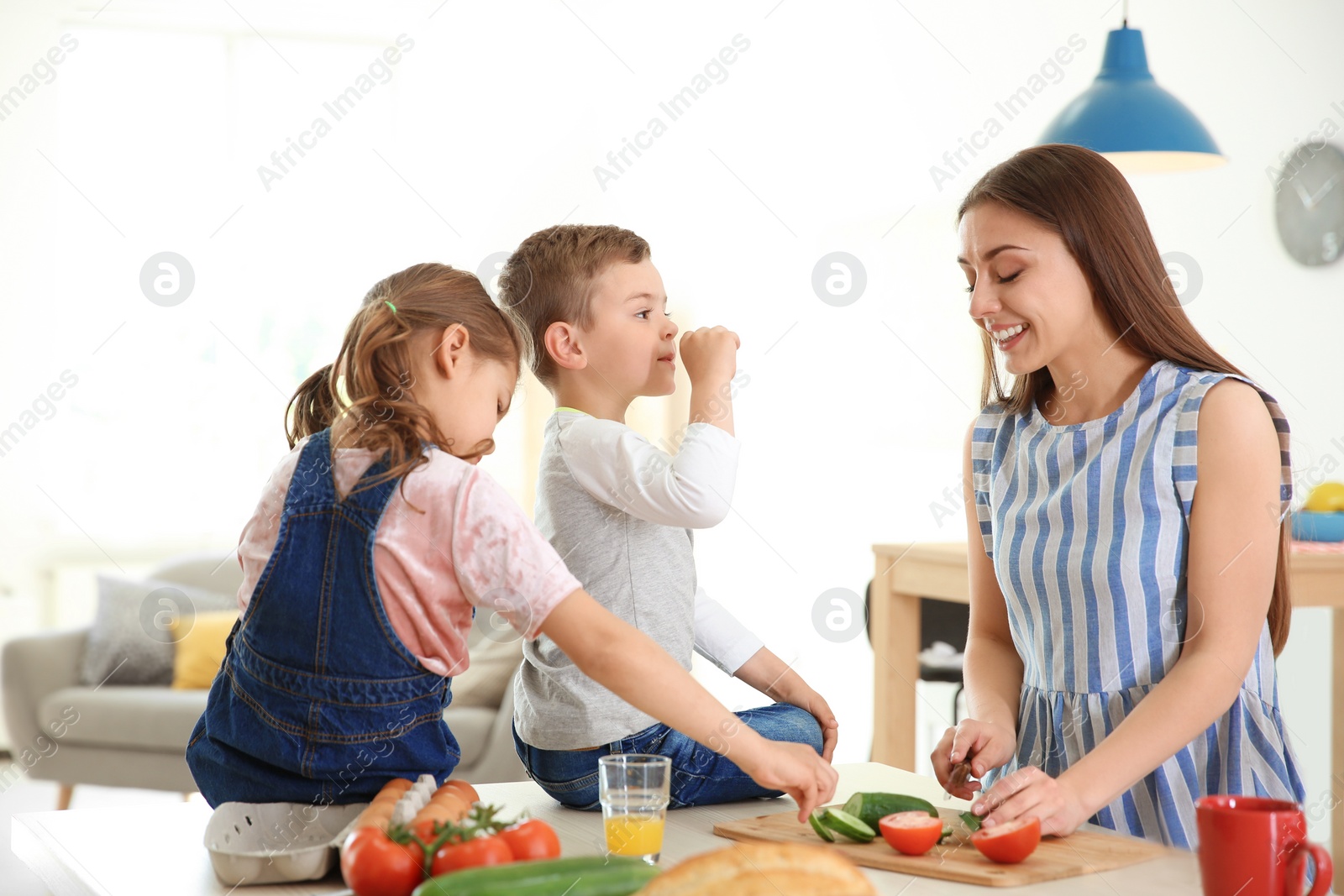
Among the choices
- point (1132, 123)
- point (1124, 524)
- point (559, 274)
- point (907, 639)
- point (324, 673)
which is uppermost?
point (1132, 123)

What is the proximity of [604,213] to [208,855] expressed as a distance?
15.1 ft

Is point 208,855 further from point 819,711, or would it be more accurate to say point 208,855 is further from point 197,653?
point 197,653

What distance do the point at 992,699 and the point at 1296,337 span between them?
5.37 feet

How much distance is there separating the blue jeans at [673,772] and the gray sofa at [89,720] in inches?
90.6

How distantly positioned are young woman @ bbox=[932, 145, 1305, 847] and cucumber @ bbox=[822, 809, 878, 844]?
0.21 metres

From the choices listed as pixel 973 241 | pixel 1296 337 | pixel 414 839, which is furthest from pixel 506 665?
pixel 414 839

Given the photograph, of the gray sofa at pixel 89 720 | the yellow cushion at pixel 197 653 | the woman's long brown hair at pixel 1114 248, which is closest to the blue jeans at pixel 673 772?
the woman's long brown hair at pixel 1114 248

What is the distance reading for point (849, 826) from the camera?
100cm

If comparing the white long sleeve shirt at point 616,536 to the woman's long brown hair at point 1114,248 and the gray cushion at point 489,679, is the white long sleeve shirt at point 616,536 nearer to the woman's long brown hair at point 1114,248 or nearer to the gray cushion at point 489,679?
the woman's long brown hair at point 1114,248

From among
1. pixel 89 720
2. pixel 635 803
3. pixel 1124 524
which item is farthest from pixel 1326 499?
pixel 89 720

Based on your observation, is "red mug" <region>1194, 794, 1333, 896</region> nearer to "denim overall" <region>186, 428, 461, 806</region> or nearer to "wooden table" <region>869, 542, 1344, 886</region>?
"denim overall" <region>186, 428, 461, 806</region>

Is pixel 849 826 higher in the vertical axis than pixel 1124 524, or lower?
lower

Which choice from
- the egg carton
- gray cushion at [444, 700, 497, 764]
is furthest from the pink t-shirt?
gray cushion at [444, 700, 497, 764]

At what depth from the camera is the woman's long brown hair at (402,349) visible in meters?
0.98
